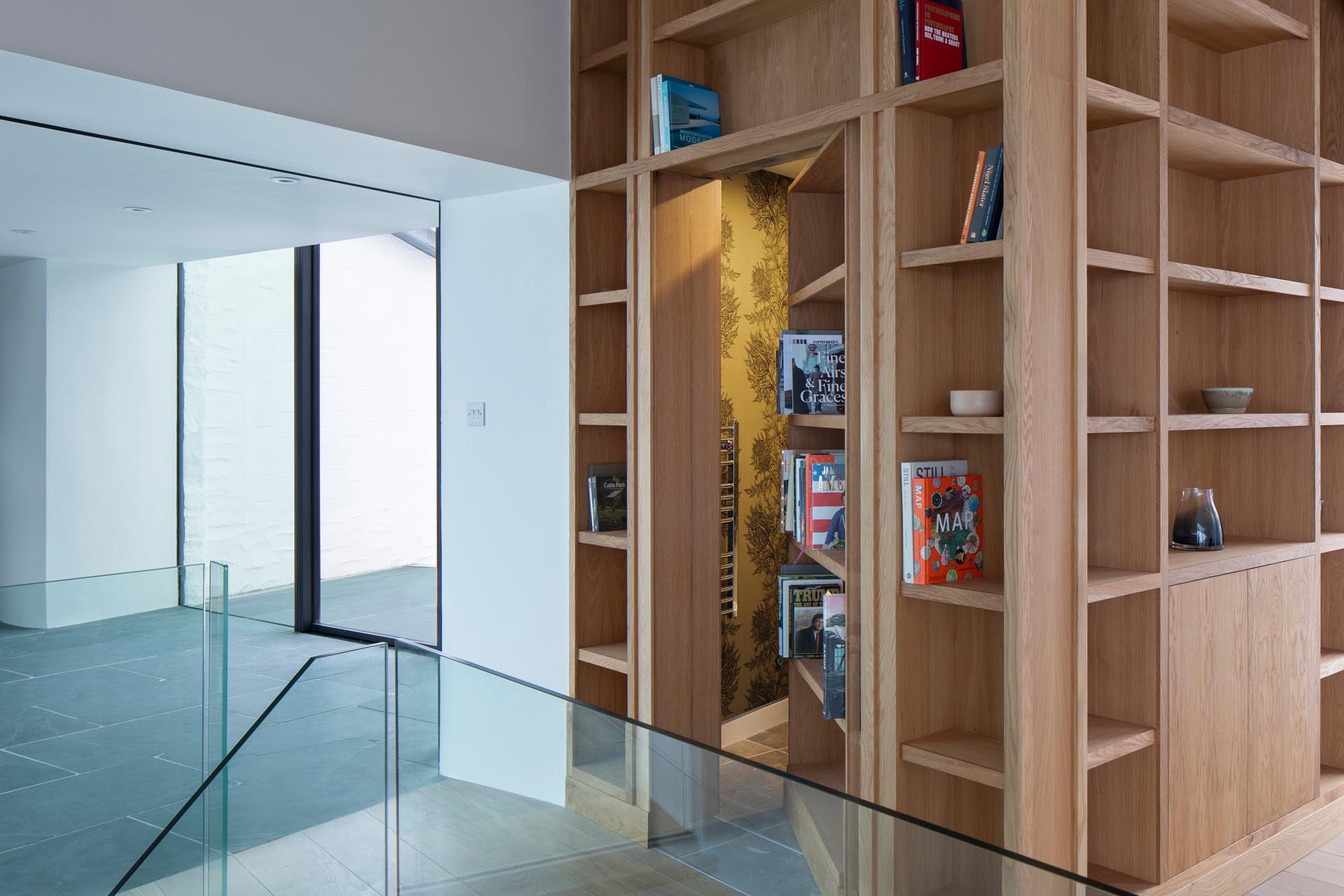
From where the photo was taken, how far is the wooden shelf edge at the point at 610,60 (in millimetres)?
3523

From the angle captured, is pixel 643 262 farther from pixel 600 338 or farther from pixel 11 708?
pixel 11 708

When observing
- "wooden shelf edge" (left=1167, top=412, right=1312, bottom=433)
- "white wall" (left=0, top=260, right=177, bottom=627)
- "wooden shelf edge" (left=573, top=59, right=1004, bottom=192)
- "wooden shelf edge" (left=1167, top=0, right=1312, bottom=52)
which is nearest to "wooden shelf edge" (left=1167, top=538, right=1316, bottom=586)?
"wooden shelf edge" (left=1167, top=412, right=1312, bottom=433)

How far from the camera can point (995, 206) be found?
2.46 meters

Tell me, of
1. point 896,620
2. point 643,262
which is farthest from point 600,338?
point 896,620

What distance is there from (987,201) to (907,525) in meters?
0.83

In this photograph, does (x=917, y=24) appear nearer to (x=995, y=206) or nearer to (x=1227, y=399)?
(x=995, y=206)

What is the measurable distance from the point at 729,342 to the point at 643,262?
1142mm

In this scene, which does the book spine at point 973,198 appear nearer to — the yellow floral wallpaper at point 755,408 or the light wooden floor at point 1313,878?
the yellow floral wallpaper at point 755,408

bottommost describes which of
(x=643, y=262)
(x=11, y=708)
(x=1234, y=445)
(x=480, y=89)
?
(x=11, y=708)

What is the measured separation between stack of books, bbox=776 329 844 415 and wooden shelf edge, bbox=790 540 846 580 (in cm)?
43

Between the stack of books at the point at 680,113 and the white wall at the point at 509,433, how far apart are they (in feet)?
1.77

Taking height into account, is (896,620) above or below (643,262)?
below

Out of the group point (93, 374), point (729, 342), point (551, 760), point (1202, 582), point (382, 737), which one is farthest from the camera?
point (93, 374)

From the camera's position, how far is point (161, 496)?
679 centimetres
